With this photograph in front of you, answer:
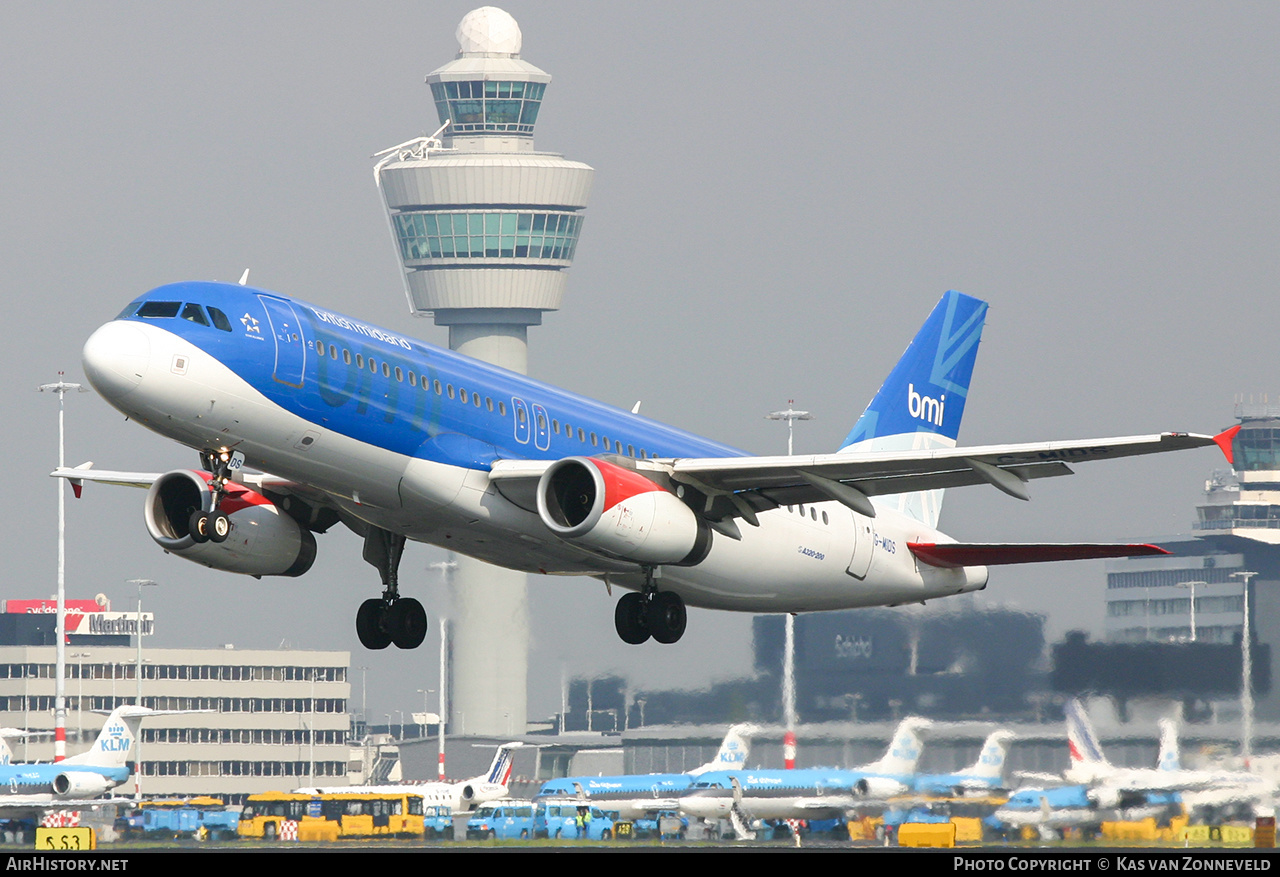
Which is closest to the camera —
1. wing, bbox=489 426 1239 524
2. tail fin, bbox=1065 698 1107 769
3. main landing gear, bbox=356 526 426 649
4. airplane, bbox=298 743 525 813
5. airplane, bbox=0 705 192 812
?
wing, bbox=489 426 1239 524

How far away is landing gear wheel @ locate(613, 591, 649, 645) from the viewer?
36.7 metres

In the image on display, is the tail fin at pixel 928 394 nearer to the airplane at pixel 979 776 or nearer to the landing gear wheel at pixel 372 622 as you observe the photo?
the airplane at pixel 979 776

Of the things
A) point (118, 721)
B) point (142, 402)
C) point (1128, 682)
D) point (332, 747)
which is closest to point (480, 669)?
point (332, 747)

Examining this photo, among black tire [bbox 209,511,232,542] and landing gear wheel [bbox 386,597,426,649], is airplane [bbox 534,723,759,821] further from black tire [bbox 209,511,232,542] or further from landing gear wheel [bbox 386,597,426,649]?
black tire [bbox 209,511,232,542]

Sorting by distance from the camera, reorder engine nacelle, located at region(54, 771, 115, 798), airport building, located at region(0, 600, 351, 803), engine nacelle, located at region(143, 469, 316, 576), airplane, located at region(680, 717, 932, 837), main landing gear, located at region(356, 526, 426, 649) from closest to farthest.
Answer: engine nacelle, located at region(143, 469, 316, 576)
main landing gear, located at region(356, 526, 426, 649)
airplane, located at region(680, 717, 932, 837)
engine nacelle, located at region(54, 771, 115, 798)
airport building, located at region(0, 600, 351, 803)

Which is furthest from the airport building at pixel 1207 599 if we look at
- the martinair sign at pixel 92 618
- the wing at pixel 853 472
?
the martinair sign at pixel 92 618

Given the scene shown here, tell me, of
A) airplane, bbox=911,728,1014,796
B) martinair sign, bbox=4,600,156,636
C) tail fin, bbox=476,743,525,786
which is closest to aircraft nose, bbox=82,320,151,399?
airplane, bbox=911,728,1014,796

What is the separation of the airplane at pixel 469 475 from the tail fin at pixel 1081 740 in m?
4.45

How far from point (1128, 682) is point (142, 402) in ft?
78.1

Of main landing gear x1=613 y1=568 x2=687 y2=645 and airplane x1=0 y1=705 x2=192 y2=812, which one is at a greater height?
main landing gear x1=613 y1=568 x2=687 y2=645

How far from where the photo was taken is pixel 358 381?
1252 inches

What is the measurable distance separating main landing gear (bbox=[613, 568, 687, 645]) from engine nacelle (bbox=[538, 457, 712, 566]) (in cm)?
210

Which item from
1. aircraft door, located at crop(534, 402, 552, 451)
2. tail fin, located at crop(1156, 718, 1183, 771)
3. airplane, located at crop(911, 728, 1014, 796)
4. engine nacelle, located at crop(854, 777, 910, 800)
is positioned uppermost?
aircraft door, located at crop(534, 402, 552, 451)

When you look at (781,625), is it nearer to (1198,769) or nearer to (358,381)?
(1198,769)
